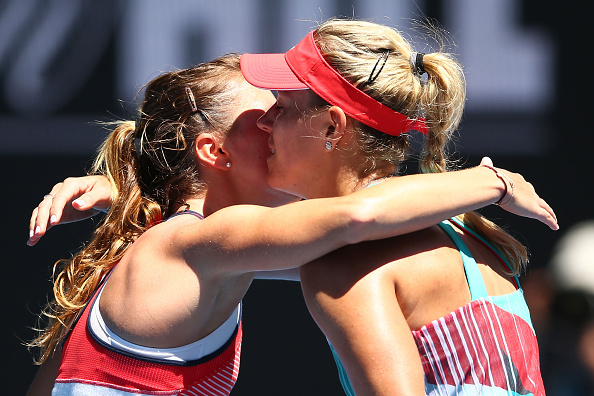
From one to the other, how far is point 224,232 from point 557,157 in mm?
2476

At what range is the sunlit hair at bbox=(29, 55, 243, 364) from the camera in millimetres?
1889

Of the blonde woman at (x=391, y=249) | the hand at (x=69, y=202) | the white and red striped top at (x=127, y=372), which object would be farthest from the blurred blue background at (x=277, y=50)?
the white and red striped top at (x=127, y=372)

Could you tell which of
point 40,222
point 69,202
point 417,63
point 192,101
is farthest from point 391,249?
point 69,202

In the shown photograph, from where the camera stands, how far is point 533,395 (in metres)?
1.48

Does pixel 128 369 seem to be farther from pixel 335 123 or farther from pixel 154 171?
pixel 335 123

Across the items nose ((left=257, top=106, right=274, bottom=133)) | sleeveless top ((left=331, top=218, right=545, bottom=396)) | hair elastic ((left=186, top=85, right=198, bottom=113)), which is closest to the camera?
sleeveless top ((left=331, top=218, right=545, bottom=396))

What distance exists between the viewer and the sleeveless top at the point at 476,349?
54.2 inches

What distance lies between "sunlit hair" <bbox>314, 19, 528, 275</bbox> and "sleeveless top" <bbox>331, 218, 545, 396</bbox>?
0.19m

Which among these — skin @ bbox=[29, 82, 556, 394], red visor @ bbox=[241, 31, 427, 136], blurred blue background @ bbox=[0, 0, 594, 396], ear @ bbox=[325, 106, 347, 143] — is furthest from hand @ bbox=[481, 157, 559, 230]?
blurred blue background @ bbox=[0, 0, 594, 396]

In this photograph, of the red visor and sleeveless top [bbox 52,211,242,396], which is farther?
sleeveless top [bbox 52,211,242,396]

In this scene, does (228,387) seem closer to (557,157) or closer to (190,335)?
(190,335)

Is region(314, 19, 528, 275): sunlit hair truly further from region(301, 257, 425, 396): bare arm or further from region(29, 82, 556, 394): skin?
region(301, 257, 425, 396): bare arm

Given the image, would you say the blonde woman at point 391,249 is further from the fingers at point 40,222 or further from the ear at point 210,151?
the fingers at point 40,222

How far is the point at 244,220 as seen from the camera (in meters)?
1.47
